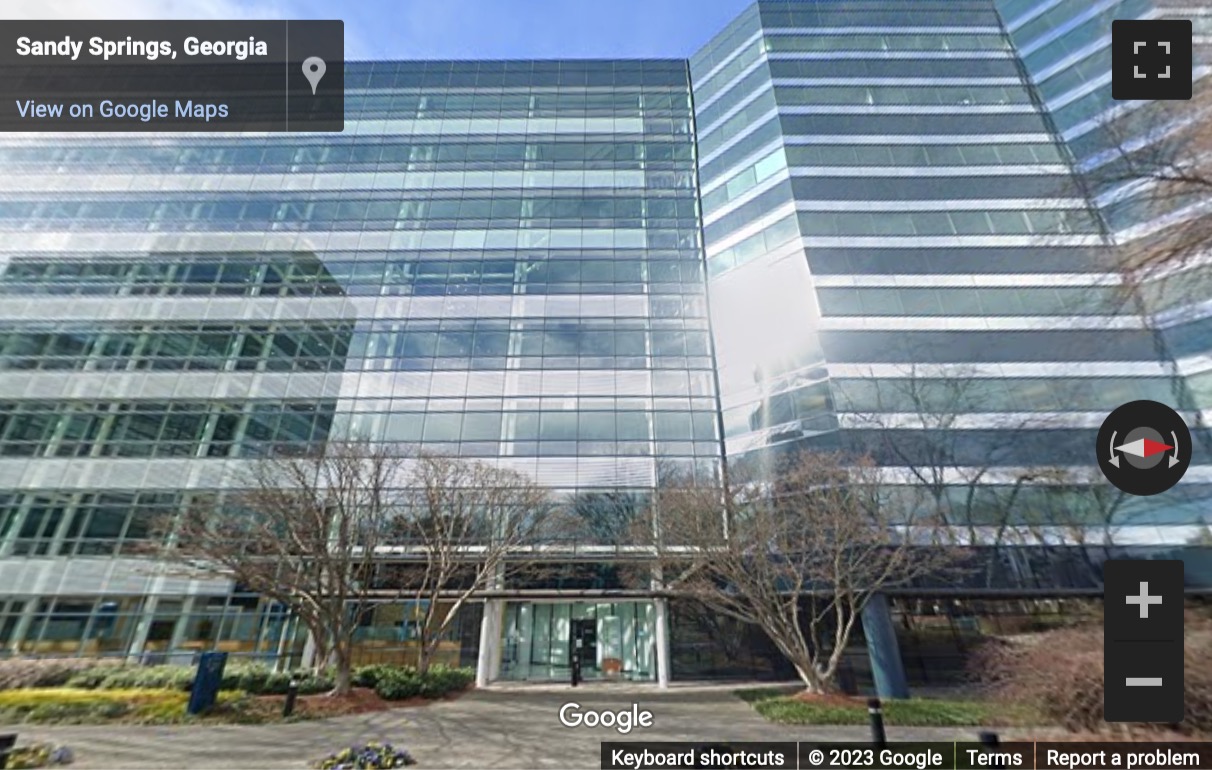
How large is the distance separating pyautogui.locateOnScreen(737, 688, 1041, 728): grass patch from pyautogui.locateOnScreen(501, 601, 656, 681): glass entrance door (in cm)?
613

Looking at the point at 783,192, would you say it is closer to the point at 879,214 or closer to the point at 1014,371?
the point at 879,214

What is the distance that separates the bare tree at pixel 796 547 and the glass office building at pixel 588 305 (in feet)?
9.26

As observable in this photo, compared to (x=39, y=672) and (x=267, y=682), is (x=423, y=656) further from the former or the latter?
(x=39, y=672)

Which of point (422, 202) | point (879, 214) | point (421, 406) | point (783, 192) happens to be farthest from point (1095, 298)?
point (422, 202)

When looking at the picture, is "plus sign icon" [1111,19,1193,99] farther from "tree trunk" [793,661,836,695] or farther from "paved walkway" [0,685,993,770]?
"tree trunk" [793,661,836,695]

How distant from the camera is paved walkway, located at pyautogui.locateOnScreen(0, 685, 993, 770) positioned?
7375mm

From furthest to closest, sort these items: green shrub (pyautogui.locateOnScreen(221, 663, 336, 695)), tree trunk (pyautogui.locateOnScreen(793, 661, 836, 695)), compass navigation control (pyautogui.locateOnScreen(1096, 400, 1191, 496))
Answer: tree trunk (pyautogui.locateOnScreen(793, 661, 836, 695)), green shrub (pyautogui.locateOnScreen(221, 663, 336, 695)), compass navigation control (pyautogui.locateOnScreen(1096, 400, 1191, 496))

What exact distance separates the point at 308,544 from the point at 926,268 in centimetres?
2557

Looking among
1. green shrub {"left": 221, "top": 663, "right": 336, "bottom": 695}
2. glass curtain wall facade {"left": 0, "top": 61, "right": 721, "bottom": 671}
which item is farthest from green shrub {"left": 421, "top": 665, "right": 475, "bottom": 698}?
green shrub {"left": 221, "top": 663, "right": 336, "bottom": 695}

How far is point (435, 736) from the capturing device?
356 inches

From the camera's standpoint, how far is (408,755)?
23.4 feet

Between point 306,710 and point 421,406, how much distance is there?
12280mm

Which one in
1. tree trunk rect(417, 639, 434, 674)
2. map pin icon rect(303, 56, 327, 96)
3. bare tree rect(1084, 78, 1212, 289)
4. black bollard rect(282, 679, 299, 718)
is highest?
map pin icon rect(303, 56, 327, 96)

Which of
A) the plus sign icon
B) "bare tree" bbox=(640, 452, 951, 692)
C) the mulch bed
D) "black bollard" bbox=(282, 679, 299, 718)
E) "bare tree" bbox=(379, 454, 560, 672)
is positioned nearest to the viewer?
the plus sign icon
